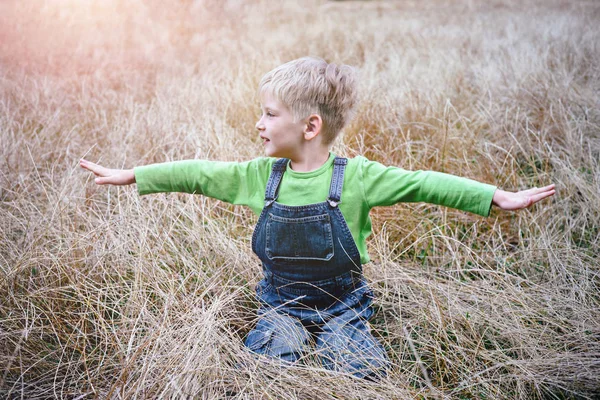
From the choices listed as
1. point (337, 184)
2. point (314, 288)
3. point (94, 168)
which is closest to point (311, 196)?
point (337, 184)

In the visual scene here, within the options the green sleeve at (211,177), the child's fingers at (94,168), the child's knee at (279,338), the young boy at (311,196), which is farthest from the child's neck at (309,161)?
the child's fingers at (94,168)

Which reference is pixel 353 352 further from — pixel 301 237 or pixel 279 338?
pixel 301 237

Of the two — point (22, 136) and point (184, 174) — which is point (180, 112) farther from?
point (184, 174)

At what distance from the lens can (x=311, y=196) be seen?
5.45 feet

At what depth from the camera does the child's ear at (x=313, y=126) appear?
1653 millimetres

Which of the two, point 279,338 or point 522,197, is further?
point 279,338

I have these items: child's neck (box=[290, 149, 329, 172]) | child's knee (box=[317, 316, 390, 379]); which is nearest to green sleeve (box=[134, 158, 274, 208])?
child's neck (box=[290, 149, 329, 172])

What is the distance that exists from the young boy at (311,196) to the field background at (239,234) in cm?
13

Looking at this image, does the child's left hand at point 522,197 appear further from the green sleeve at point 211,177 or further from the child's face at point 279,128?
the green sleeve at point 211,177

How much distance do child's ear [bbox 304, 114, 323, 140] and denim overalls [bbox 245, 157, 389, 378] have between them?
0.13 metres

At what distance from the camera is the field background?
156cm

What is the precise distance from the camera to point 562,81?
11.1ft

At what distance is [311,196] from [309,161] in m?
0.13

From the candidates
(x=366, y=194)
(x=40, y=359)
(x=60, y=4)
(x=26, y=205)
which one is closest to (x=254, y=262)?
(x=366, y=194)
